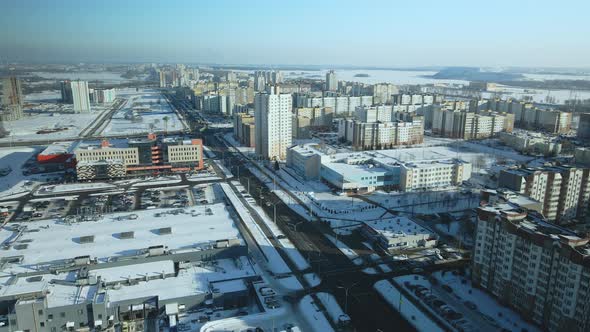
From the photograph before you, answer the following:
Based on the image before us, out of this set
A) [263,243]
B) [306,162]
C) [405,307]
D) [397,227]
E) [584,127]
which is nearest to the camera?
[405,307]

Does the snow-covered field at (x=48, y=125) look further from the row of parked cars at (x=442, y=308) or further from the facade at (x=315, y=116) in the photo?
the row of parked cars at (x=442, y=308)

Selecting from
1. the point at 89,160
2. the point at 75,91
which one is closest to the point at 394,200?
the point at 89,160

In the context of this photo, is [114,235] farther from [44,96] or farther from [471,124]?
[44,96]

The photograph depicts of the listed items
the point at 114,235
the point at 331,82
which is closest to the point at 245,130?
the point at 114,235

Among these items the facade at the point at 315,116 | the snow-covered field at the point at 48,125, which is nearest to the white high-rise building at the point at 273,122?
the facade at the point at 315,116

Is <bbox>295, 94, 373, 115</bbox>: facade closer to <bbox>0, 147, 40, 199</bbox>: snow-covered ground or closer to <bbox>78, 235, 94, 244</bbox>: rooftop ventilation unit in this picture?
<bbox>0, 147, 40, 199</bbox>: snow-covered ground

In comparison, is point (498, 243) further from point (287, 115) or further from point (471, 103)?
point (471, 103)

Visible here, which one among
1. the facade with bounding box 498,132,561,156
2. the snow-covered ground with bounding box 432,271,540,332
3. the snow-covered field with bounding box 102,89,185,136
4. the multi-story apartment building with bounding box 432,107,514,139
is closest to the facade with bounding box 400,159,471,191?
the snow-covered ground with bounding box 432,271,540,332
